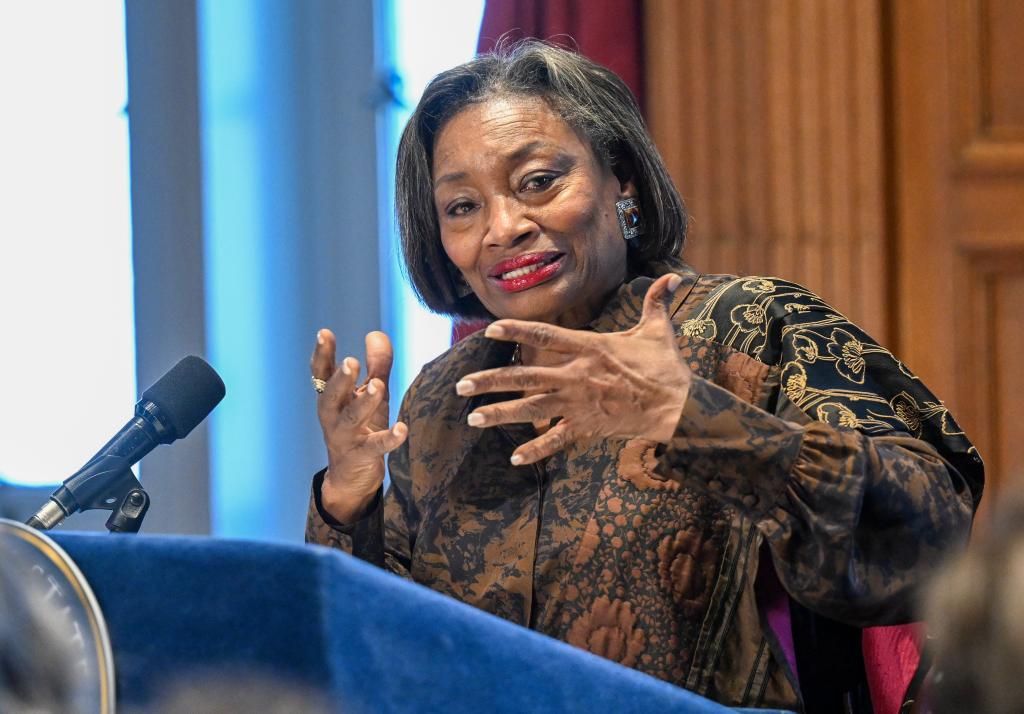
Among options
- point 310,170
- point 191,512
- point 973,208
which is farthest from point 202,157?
point 973,208

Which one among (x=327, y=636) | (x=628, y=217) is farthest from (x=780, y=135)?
(x=327, y=636)

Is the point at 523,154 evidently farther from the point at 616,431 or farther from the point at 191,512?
the point at 191,512

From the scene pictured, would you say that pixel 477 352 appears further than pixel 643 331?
Yes

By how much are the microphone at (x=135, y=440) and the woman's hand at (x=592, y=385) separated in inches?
14.8

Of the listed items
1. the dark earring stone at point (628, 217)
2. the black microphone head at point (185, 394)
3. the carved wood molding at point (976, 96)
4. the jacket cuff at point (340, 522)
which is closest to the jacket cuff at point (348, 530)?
the jacket cuff at point (340, 522)

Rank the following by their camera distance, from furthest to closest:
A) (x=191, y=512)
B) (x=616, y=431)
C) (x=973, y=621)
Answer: (x=191, y=512), (x=616, y=431), (x=973, y=621)

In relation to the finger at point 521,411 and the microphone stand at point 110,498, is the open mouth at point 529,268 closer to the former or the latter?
the finger at point 521,411

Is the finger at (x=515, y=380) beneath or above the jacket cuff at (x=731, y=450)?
above

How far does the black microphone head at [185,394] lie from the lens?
140 centimetres

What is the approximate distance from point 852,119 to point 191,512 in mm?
1986

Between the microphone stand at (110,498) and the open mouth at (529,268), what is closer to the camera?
Answer: the microphone stand at (110,498)

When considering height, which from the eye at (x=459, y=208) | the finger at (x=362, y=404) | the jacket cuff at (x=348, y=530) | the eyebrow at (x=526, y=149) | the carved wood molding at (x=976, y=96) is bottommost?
the jacket cuff at (x=348, y=530)

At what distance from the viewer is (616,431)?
1268mm

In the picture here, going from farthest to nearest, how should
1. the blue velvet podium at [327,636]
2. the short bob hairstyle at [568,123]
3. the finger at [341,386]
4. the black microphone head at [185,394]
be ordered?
1. the short bob hairstyle at [568,123]
2. the finger at [341,386]
3. the black microphone head at [185,394]
4. the blue velvet podium at [327,636]
